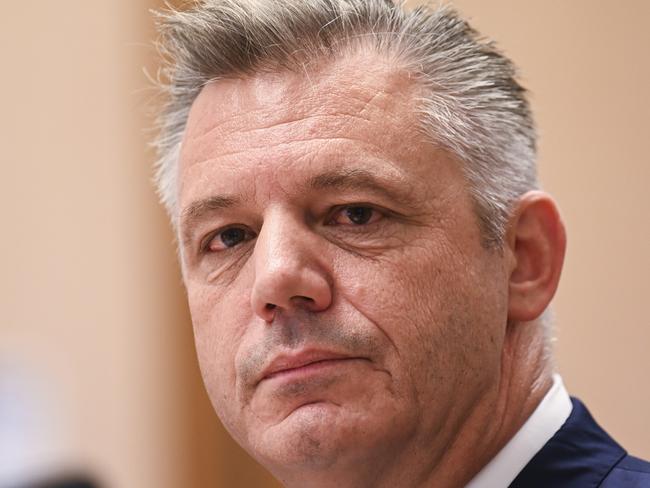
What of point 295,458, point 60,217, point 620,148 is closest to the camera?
point 295,458

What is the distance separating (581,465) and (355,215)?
73 centimetres

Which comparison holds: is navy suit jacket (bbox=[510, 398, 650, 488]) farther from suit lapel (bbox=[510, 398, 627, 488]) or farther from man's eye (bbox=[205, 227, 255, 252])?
man's eye (bbox=[205, 227, 255, 252])

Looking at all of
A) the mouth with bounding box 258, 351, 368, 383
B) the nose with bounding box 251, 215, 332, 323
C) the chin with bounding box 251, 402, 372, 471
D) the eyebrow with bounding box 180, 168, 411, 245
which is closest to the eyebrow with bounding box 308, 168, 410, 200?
the eyebrow with bounding box 180, 168, 411, 245

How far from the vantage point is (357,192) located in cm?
247

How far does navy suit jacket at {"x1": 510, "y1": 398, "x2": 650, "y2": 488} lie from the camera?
2465 millimetres

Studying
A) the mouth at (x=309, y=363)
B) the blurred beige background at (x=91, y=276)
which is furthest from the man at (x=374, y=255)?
the blurred beige background at (x=91, y=276)

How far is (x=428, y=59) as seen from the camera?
8.61ft

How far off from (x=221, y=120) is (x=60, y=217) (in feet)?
12.3

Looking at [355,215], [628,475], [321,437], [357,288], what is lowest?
[628,475]

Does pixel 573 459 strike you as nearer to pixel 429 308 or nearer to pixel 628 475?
pixel 628 475

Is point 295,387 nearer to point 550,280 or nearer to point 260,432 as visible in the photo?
point 260,432

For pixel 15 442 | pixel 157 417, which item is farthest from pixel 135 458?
pixel 15 442

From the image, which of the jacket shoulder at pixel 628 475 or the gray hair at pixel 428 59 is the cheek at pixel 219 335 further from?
the jacket shoulder at pixel 628 475

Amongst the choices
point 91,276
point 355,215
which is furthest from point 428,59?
point 91,276
